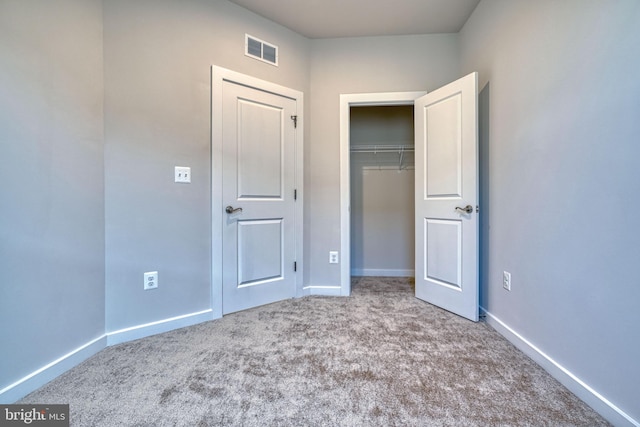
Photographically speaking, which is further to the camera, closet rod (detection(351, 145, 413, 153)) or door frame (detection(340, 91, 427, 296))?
closet rod (detection(351, 145, 413, 153))

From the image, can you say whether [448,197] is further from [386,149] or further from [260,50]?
[260,50]

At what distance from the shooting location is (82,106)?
1.60 meters

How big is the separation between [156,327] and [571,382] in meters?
2.43

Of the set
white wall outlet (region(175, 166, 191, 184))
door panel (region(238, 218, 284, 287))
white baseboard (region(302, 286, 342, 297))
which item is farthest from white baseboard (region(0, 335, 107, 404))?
white baseboard (region(302, 286, 342, 297))

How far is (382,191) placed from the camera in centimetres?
362

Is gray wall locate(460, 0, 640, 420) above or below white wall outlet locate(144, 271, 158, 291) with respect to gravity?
above

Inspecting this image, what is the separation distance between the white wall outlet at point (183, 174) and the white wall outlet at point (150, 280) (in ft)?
2.22

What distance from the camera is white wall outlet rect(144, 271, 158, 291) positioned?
6.21 feet

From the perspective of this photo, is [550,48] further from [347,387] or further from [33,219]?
[33,219]

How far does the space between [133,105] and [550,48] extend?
2.53 metres

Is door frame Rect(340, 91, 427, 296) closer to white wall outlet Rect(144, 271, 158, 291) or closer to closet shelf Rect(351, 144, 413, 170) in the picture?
closet shelf Rect(351, 144, 413, 170)

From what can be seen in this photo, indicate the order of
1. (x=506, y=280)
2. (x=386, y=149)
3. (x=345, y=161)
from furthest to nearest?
(x=386, y=149) → (x=345, y=161) → (x=506, y=280)

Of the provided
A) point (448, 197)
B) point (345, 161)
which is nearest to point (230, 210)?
point (345, 161)

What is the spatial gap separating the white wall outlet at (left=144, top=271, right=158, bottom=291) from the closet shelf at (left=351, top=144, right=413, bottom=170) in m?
2.64
